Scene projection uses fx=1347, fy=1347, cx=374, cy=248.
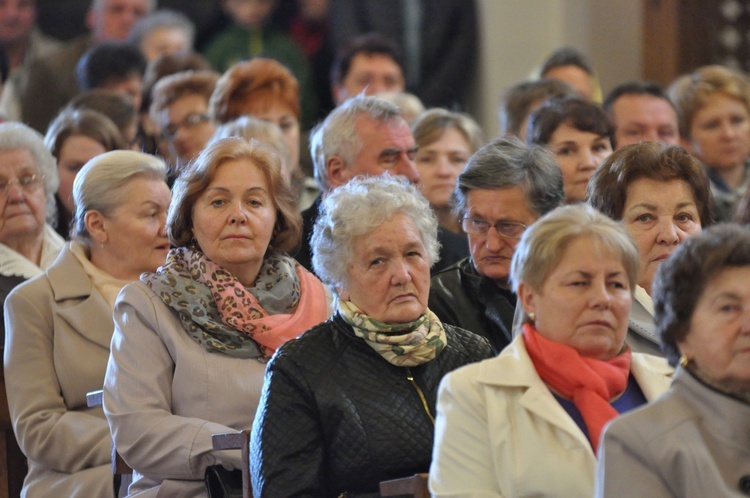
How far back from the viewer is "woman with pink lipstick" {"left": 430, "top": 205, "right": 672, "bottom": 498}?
276 cm

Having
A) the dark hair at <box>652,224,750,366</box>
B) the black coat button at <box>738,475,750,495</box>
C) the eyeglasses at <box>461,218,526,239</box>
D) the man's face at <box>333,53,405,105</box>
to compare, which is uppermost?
the man's face at <box>333,53,405,105</box>

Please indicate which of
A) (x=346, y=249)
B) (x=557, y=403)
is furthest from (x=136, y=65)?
(x=557, y=403)

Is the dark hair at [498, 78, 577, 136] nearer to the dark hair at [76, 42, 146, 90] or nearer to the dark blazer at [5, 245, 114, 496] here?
the dark hair at [76, 42, 146, 90]

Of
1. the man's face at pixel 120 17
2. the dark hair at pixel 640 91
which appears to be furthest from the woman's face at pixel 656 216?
the man's face at pixel 120 17

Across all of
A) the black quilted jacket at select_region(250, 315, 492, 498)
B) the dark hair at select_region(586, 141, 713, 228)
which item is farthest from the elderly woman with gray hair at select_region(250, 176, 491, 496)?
the dark hair at select_region(586, 141, 713, 228)

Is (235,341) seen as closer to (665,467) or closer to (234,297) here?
(234,297)

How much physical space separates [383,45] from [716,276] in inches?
167

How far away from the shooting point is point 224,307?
362 centimetres

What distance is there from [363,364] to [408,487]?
427mm

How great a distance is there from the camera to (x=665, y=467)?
2.52 metres

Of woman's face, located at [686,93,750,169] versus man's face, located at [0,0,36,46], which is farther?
man's face, located at [0,0,36,46]

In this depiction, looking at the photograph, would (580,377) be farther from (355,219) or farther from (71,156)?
(71,156)

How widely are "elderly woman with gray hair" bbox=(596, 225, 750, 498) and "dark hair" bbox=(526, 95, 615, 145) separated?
196cm

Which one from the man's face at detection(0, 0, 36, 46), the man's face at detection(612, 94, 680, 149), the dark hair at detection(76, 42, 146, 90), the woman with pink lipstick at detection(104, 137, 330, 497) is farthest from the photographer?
the man's face at detection(0, 0, 36, 46)
